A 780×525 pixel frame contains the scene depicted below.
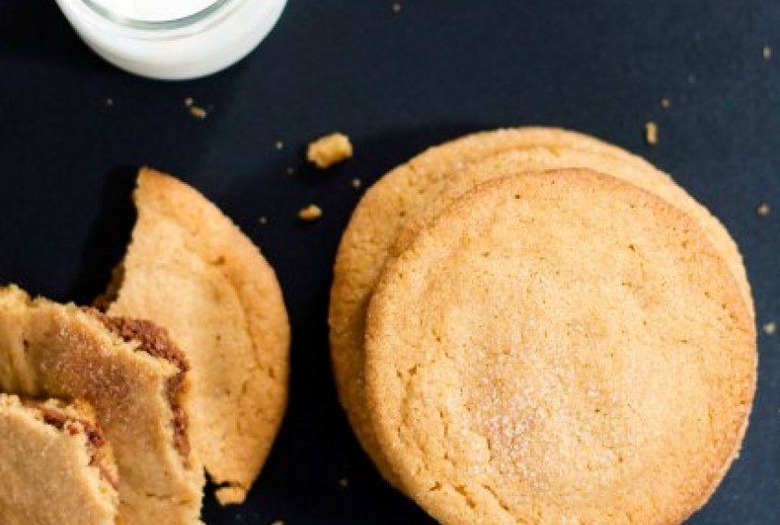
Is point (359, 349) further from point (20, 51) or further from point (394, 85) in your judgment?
point (20, 51)

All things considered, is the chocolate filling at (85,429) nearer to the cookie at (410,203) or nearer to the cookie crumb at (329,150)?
the cookie at (410,203)

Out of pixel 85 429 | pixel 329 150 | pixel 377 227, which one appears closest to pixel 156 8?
pixel 329 150

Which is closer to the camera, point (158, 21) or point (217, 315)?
point (158, 21)

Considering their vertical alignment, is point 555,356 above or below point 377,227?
below

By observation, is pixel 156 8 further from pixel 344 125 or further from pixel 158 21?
pixel 344 125

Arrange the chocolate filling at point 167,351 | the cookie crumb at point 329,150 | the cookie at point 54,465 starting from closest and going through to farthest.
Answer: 1. the cookie at point 54,465
2. the chocolate filling at point 167,351
3. the cookie crumb at point 329,150

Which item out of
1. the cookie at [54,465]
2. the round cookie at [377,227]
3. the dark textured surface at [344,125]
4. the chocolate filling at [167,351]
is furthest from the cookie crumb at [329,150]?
the cookie at [54,465]

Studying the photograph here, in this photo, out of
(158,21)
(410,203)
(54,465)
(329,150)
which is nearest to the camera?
(54,465)
